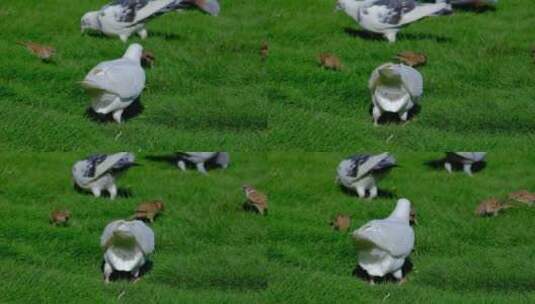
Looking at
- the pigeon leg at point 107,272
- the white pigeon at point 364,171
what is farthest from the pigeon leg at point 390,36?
the pigeon leg at point 107,272

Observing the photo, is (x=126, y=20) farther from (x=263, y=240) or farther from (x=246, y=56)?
(x=263, y=240)

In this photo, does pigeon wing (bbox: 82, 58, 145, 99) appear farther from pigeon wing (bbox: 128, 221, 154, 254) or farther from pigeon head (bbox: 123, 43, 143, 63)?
pigeon wing (bbox: 128, 221, 154, 254)

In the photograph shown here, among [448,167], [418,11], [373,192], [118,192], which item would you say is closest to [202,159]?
[118,192]

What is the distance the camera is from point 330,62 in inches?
521

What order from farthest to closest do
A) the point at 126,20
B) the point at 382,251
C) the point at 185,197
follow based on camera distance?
→ 1. the point at 126,20
2. the point at 185,197
3. the point at 382,251

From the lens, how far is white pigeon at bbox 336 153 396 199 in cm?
1228

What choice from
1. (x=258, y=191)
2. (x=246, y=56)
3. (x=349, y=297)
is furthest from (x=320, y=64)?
(x=349, y=297)

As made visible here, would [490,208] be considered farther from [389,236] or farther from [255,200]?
[255,200]

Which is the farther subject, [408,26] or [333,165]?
[408,26]

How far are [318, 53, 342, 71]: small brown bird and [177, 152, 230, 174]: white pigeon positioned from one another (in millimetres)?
1365

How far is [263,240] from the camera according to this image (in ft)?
39.6

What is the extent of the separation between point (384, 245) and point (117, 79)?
2.44 metres

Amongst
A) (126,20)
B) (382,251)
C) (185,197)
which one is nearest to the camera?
(382,251)

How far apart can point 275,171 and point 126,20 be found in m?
1.91
